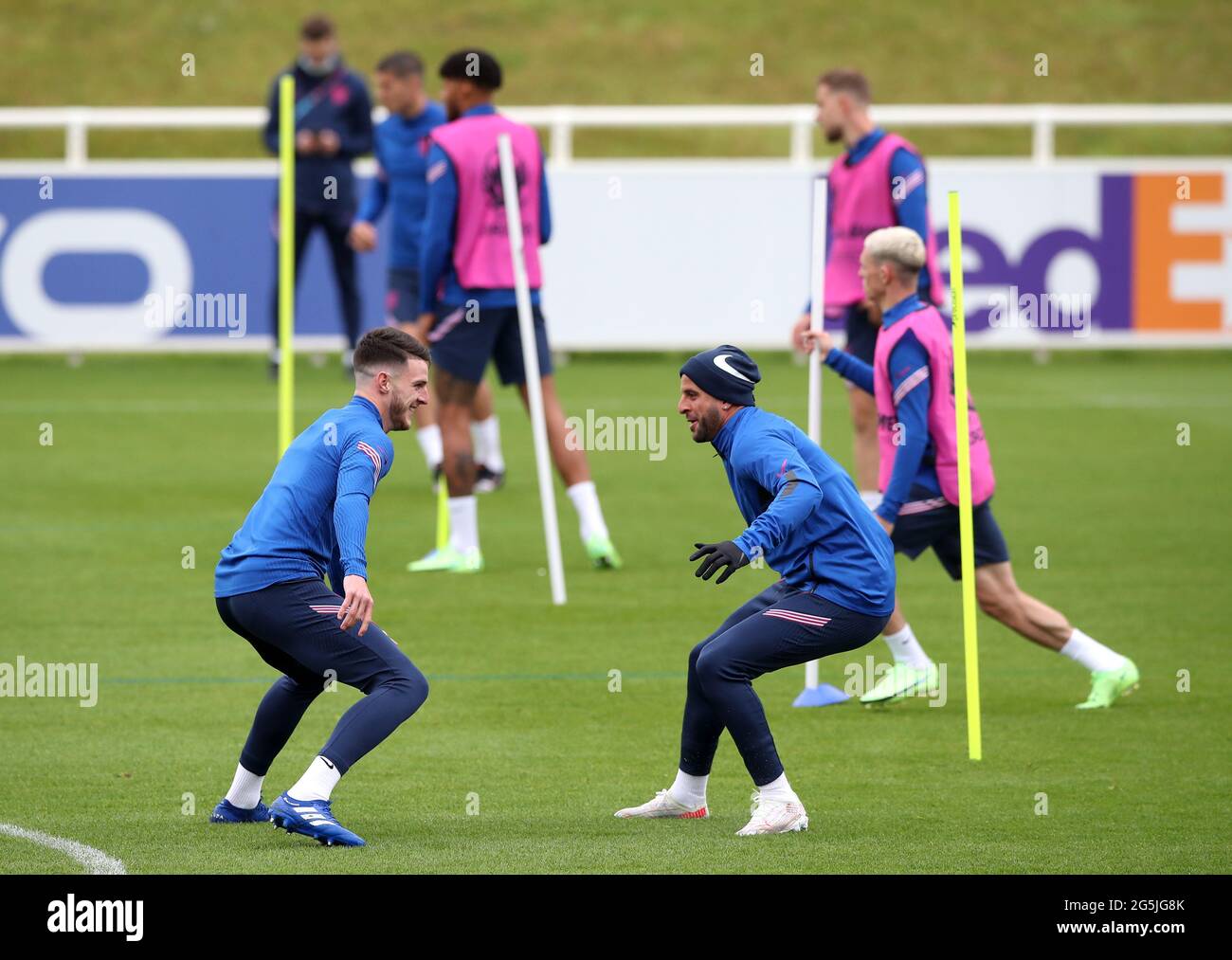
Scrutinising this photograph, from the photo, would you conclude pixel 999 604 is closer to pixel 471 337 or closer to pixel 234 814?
pixel 234 814

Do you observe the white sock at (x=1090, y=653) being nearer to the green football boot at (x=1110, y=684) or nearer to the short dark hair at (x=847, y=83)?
the green football boot at (x=1110, y=684)

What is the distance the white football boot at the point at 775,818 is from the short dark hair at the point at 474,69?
5.82 meters

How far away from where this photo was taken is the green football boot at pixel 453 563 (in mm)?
11766

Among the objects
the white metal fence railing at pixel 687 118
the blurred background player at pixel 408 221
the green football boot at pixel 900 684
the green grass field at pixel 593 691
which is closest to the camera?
the green grass field at pixel 593 691

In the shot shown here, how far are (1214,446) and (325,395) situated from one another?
25.7 ft

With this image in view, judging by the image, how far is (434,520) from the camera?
13.4 meters

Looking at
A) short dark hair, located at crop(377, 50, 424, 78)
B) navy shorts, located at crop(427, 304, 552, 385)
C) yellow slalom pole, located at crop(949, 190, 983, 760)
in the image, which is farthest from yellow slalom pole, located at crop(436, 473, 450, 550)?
yellow slalom pole, located at crop(949, 190, 983, 760)

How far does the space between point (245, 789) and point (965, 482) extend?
117 inches

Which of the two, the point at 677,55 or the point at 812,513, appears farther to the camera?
the point at 677,55

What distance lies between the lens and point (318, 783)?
252 inches

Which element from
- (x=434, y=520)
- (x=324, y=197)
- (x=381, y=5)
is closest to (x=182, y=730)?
(x=434, y=520)

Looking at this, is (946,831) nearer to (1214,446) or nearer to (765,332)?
(1214,446)

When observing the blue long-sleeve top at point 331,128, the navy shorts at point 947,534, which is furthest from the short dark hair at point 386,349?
the blue long-sleeve top at point 331,128

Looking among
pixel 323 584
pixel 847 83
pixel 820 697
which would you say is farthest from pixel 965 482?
pixel 847 83
